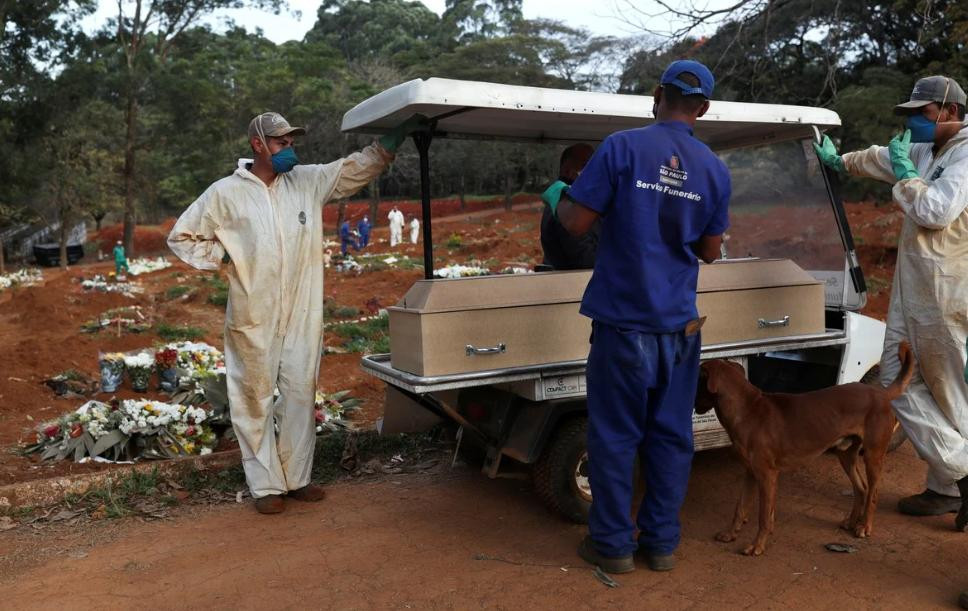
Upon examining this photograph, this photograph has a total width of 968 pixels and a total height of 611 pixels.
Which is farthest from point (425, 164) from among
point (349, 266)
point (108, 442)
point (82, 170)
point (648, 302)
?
point (82, 170)

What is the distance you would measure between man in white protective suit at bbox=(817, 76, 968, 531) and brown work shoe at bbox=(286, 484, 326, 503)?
3465mm

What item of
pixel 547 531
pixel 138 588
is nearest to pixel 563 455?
pixel 547 531

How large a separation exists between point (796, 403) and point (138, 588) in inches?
135

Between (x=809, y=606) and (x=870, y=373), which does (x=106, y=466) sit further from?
(x=870, y=373)

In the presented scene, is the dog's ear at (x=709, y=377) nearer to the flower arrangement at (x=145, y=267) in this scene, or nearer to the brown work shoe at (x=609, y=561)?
the brown work shoe at (x=609, y=561)

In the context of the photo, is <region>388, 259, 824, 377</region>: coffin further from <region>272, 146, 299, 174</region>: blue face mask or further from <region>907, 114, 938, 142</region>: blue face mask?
<region>272, 146, 299, 174</region>: blue face mask

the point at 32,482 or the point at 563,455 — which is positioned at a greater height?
the point at 563,455

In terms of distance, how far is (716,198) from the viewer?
12.3 feet

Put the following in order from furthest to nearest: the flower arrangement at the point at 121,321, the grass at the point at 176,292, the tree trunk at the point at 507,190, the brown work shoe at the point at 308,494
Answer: the tree trunk at the point at 507,190 → the grass at the point at 176,292 → the flower arrangement at the point at 121,321 → the brown work shoe at the point at 308,494

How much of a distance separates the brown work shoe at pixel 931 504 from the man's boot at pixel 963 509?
0.61 feet

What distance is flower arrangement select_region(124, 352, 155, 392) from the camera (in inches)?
306

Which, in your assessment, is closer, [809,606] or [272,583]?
[809,606]

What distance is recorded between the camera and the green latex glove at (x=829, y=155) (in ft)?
16.9

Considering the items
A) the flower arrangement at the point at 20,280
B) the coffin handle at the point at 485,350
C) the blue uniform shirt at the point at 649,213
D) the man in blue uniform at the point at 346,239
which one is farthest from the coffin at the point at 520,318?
the flower arrangement at the point at 20,280
